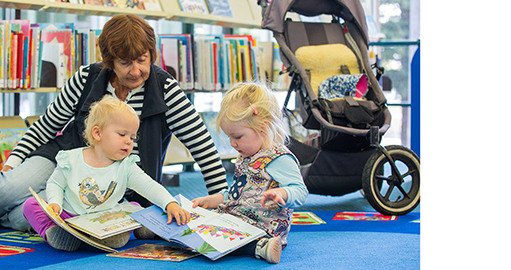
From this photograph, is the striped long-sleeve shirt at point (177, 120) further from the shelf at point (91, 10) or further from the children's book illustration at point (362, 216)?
the shelf at point (91, 10)

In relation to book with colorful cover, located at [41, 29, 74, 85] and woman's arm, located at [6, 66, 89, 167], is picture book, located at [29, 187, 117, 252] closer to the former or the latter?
woman's arm, located at [6, 66, 89, 167]

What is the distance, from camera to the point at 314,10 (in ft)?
8.03

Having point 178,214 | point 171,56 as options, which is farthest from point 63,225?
point 171,56

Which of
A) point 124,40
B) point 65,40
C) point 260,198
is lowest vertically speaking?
point 260,198

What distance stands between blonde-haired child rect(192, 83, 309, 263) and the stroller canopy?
1.06 metres

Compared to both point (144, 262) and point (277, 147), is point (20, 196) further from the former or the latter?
point (277, 147)

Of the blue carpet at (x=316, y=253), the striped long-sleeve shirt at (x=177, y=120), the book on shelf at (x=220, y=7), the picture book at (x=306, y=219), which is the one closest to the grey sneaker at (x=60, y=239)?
the blue carpet at (x=316, y=253)

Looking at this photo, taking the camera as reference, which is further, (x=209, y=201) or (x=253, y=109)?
(x=209, y=201)

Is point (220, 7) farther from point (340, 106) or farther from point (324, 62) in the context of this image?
point (340, 106)

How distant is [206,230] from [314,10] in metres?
1.57

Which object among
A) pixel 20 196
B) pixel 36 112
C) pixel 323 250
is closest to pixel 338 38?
pixel 323 250

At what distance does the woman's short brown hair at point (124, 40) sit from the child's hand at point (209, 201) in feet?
1.61

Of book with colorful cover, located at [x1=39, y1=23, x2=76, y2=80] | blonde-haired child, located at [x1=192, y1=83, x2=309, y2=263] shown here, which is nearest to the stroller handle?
blonde-haired child, located at [x1=192, y1=83, x2=309, y2=263]

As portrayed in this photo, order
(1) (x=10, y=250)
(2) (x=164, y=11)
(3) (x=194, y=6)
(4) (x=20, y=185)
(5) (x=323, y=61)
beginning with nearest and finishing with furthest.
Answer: (1) (x=10, y=250)
(4) (x=20, y=185)
(5) (x=323, y=61)
(2) (x=164, y=11)
(3) (x=194, y=6)
